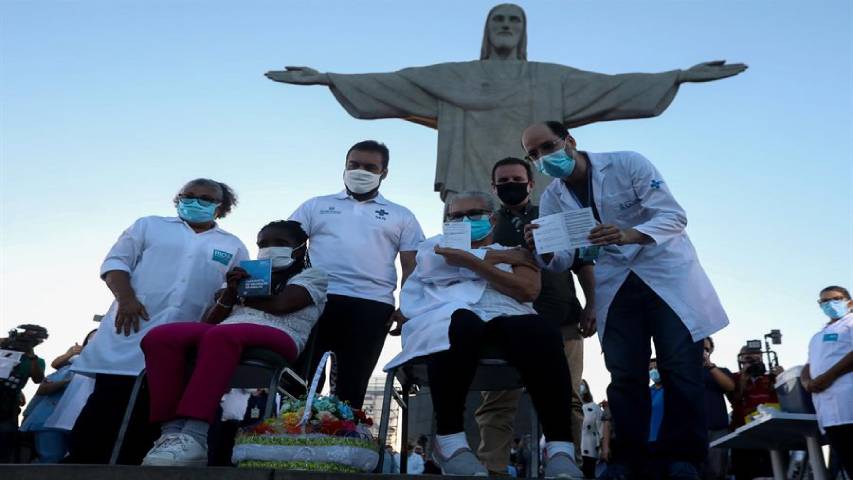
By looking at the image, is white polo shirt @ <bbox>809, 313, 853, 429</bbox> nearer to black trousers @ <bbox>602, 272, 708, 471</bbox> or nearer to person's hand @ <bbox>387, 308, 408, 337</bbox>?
black trousers @ <bbox>602, 272, 708, 471</bbox>

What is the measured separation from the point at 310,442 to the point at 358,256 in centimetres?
153

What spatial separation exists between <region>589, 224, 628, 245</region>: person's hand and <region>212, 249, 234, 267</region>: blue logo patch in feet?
6.22

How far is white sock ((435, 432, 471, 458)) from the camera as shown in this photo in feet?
10.1

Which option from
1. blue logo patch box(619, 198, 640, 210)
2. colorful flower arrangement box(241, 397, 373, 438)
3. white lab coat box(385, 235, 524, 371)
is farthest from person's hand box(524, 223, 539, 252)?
colorful flower arrangement box(241, 397, 373, 438)

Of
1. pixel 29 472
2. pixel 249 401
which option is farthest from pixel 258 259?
pixel 249 401

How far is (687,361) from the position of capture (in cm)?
330

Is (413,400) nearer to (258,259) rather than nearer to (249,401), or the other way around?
(249,401)

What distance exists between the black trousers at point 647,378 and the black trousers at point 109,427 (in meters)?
2.05

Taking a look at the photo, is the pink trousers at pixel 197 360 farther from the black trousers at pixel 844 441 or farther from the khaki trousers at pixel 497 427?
the black trousers at pixel 844 441

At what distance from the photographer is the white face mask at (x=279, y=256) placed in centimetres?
389

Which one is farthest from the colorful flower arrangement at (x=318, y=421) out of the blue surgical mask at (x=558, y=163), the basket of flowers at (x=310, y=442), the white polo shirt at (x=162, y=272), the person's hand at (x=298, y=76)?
the person's hand at (x=298, y=76)

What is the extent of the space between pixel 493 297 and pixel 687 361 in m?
0.86

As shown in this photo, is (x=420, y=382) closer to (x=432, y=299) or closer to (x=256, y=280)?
(x=432, y=299)

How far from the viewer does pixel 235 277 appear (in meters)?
3.69
